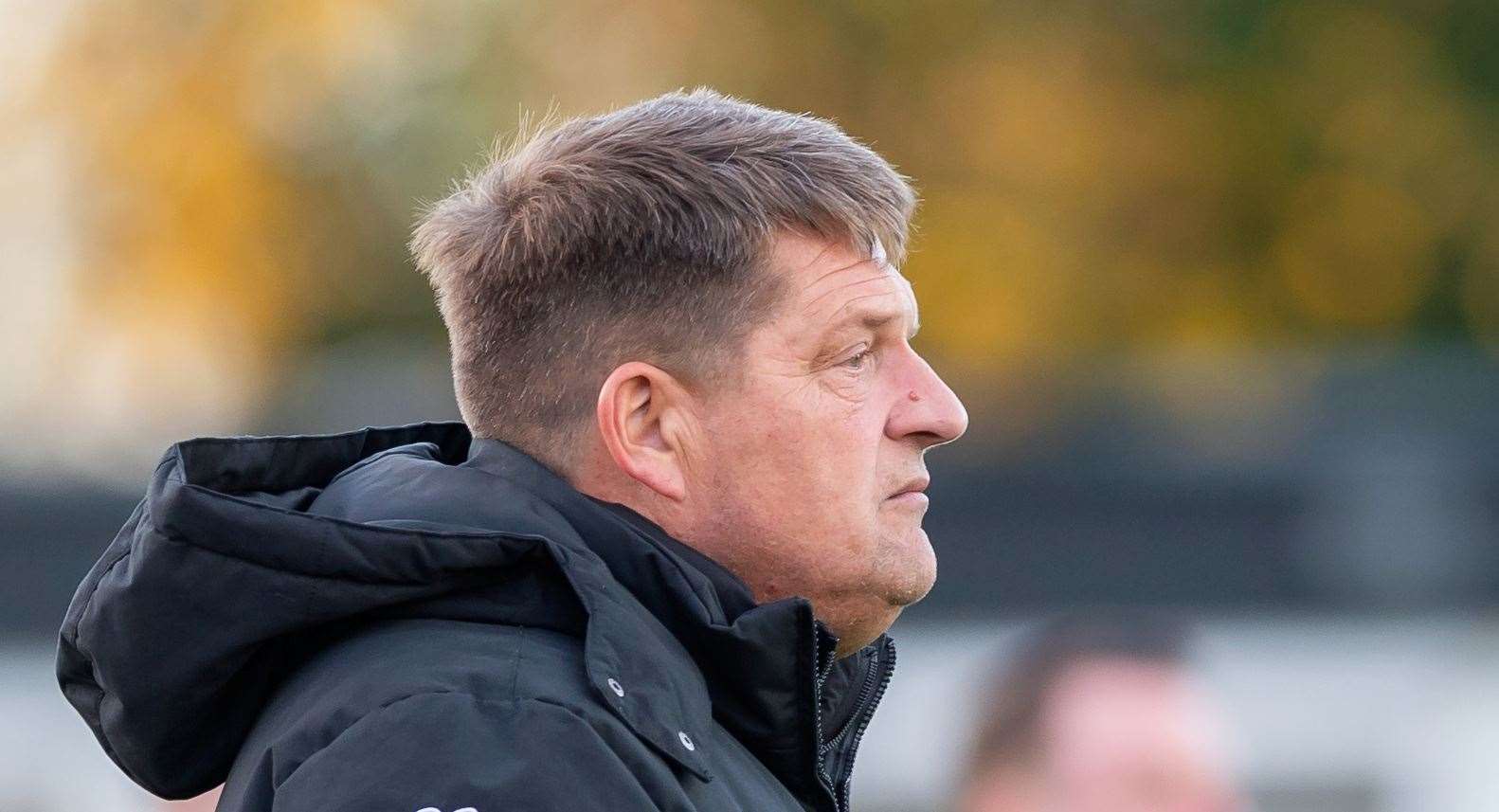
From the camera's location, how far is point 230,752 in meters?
2.23

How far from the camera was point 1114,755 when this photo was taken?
11.0ft

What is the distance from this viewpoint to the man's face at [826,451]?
8.13 ft

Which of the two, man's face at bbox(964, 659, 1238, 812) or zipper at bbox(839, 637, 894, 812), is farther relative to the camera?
man's face at bbox(964, 659, 1238, 812)

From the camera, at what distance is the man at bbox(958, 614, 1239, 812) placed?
10.9ft

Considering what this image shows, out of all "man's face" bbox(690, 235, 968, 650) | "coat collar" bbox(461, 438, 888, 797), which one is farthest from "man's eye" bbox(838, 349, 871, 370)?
"coat collar" bbox(461, 438, 888, 797)

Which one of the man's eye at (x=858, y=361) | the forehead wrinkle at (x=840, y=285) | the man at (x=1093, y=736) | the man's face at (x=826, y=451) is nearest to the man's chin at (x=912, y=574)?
the man's face at (x=826, y=451)

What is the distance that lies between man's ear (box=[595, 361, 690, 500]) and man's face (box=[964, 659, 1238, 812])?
1164 mm

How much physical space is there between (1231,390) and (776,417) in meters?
10.0

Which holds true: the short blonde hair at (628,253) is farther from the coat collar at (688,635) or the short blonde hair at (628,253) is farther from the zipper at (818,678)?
the zipper at (818,678)

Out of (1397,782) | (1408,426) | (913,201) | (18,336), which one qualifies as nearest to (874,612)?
(913,201)

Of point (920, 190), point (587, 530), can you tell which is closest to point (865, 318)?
point (587, 530)

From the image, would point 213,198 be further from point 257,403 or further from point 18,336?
point 257,403

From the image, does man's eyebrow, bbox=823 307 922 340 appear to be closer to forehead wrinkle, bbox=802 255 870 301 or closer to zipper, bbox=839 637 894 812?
forehead wrinkle, bbox=802 255 870 301

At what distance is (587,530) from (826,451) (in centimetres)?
38
